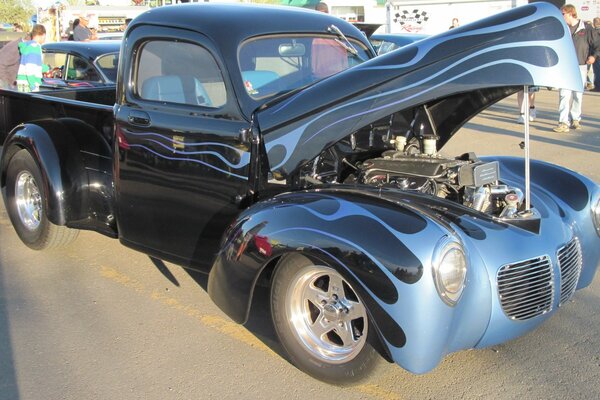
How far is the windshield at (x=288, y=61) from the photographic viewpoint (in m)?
3.79

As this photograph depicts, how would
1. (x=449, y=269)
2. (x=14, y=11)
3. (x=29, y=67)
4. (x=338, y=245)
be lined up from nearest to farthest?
(x=449, y=269) < (x=338, y=245) < (x=29, y=67) < (x=14, y=11)

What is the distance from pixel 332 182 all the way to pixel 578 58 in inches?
265

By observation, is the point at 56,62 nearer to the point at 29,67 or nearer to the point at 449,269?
the point at 29,67

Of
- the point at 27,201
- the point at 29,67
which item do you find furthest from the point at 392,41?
the point at 27,201

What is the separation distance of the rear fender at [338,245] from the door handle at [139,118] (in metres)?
1.13

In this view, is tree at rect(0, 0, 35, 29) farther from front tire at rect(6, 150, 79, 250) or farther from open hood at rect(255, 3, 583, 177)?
open hood at rect(255, 3, 583, 177)

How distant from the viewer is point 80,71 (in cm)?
959

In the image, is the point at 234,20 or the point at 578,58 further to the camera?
the point at 578,58

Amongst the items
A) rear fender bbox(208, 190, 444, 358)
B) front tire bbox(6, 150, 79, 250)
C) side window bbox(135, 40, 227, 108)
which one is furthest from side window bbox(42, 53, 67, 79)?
rear fender bbox(208, 190, 444, 358)

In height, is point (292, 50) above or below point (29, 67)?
above

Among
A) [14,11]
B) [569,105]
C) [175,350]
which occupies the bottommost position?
[14,11]

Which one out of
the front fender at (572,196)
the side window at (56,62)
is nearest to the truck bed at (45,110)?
the front fender at (572,196)

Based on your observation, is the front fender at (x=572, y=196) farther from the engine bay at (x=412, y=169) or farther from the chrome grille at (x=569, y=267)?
the engine bay at (x=412, y=169)

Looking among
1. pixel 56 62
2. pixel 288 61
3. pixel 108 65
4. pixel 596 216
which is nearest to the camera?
pixel 596 216
